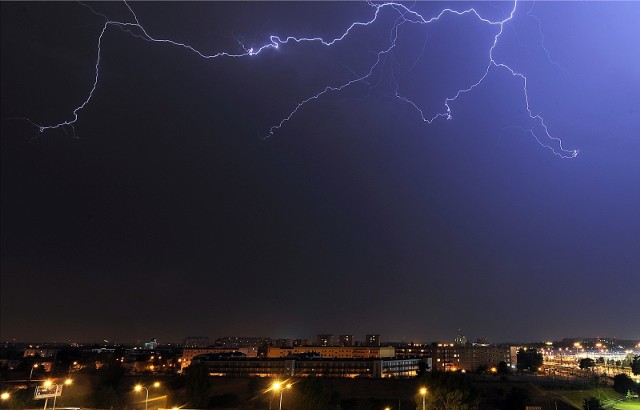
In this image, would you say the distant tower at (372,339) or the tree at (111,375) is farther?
the distant tower at (372,339)

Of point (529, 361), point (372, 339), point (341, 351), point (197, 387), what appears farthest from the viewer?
point (372, 339)

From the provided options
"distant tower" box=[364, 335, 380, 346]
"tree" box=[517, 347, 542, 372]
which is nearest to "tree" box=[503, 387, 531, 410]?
"tree" box=[517, 347, 542, 372]

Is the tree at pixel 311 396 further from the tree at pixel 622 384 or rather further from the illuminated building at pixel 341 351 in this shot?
the illuminated building at pixel 341 351

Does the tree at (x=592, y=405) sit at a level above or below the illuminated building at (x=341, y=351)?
below

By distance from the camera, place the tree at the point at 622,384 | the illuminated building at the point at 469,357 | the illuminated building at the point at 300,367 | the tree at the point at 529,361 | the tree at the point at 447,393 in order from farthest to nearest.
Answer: the illuminated building at the point at 469,357 → the tree at the point at 529,361 → the illuminated building at the point at 300,367 → the tree at the point at 622,384 → the tree at the point at 447,393

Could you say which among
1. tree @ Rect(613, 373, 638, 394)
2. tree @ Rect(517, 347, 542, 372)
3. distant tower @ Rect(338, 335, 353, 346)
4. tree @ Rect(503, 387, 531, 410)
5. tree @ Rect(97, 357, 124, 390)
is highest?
distant tower @ Rect(338, 335, 353, 346)

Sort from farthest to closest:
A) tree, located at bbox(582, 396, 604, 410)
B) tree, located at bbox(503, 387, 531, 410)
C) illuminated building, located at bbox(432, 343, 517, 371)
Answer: illuminated building, located at bbox(432, 343, 517, 371) → tree, located at bbox(503, 387, 531, 410) → tree, located at bbox(582, 396, 604, 410)

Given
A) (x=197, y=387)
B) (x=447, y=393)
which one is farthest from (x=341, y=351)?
(x=447, y=393)

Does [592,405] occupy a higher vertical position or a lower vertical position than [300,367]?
lower

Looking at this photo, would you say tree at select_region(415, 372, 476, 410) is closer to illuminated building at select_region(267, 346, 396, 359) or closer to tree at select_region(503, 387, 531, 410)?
tree at select_region(503, 387, 531, 410)

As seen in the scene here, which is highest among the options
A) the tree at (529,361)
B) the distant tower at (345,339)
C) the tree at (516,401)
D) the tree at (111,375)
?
the distant tower at (345,339)

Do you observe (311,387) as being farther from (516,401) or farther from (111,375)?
(111,375)

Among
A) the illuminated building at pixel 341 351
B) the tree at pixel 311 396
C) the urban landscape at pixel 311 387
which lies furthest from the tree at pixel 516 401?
the illuminated building at pixel 341 351
